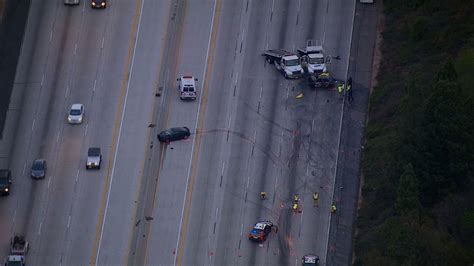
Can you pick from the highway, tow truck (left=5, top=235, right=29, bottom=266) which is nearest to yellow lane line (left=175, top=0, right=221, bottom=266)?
the highway

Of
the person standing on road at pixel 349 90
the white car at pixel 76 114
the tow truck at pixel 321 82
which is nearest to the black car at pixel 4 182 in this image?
the white car at pixel 76 114

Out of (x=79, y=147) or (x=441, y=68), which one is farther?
(x=79, y=147)

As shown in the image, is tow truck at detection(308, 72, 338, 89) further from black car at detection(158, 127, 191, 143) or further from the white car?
the white car

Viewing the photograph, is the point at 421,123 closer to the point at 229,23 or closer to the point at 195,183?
the point at 195,183

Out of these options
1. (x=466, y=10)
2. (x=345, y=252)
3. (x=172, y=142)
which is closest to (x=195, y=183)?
(x=172, y=142)

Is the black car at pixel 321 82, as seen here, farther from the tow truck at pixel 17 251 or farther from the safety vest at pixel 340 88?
the tow truck at pixel 17 251

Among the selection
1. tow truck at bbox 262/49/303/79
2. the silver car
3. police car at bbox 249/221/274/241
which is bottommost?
police car at bbox 249/221/274/241

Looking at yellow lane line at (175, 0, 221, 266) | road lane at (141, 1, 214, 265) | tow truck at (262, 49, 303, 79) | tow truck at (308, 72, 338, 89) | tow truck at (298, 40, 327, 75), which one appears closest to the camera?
Answer: yellow lane line at (175, 0, 221, 266)
